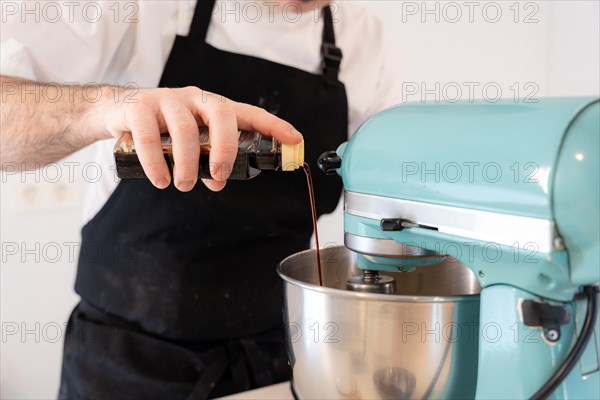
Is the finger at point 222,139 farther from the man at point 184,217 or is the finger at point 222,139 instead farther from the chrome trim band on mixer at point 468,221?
the man at point 184,217

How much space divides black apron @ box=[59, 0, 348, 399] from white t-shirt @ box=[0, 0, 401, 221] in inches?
1.3

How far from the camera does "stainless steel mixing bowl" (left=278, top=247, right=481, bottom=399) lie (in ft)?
1.72

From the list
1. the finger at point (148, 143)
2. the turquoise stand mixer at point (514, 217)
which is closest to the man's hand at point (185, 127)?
the finger at point (148, 143)

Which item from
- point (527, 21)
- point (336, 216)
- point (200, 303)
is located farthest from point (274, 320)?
point (527, 21)

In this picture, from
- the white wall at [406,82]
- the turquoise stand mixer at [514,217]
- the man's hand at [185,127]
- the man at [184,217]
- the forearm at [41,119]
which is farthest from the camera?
the white wall at [406,82]

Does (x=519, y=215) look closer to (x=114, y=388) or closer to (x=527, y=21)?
(x=114, y=388)

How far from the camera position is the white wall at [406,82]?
4.52 ft

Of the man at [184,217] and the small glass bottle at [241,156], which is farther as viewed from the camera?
the man at [184,217]

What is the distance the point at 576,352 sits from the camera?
0.45 meters

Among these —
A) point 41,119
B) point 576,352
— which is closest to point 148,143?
→ point 41,119

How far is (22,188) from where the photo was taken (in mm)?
1359

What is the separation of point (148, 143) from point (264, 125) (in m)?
0.11

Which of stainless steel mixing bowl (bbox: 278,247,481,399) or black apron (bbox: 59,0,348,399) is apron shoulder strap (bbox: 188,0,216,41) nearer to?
black apron (bbox: 59,0,348,399)

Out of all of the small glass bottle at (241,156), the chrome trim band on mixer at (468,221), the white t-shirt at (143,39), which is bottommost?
the chrome trim band on mixer at (468,221)
